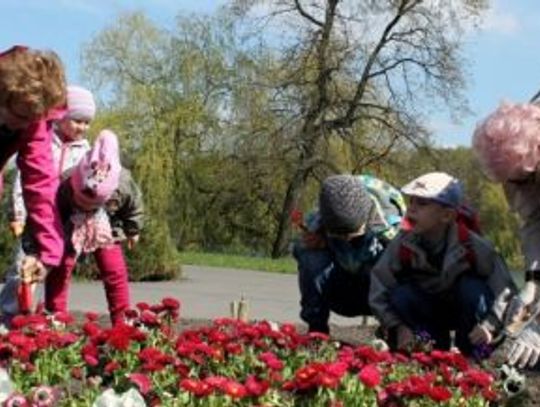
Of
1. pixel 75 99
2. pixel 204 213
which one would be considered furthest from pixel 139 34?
pixel 75 99

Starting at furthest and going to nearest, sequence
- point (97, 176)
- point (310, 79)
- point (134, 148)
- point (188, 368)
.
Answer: point (134, 148) < point (310, 79) < point (97, 176) < point (188, 368)

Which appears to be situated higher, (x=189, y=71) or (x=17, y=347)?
(x=189, y=71)

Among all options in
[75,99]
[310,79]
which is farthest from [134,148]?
[75,99]

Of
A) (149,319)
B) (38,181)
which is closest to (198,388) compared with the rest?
(149,319)

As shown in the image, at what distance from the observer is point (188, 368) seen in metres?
3.87

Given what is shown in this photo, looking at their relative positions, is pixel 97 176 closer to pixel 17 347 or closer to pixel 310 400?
pixel 17 347

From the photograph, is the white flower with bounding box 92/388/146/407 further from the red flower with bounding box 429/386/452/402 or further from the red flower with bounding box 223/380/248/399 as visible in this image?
the red flower with bounding box 429/386/452/402

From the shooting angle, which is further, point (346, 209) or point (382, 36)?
point (382, 36)

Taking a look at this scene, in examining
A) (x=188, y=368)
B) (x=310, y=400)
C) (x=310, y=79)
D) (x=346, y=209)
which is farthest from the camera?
(x=310, y=79)

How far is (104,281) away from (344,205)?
1.73 m

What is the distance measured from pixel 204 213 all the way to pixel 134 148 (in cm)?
341

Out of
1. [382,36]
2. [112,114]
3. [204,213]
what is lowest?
[204,213]

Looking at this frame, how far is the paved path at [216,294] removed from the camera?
481 inches

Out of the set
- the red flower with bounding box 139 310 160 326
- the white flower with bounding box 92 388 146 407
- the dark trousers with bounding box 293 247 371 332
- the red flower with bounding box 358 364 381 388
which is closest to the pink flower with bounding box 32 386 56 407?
the white flower with bounding box 92 388 146 407
